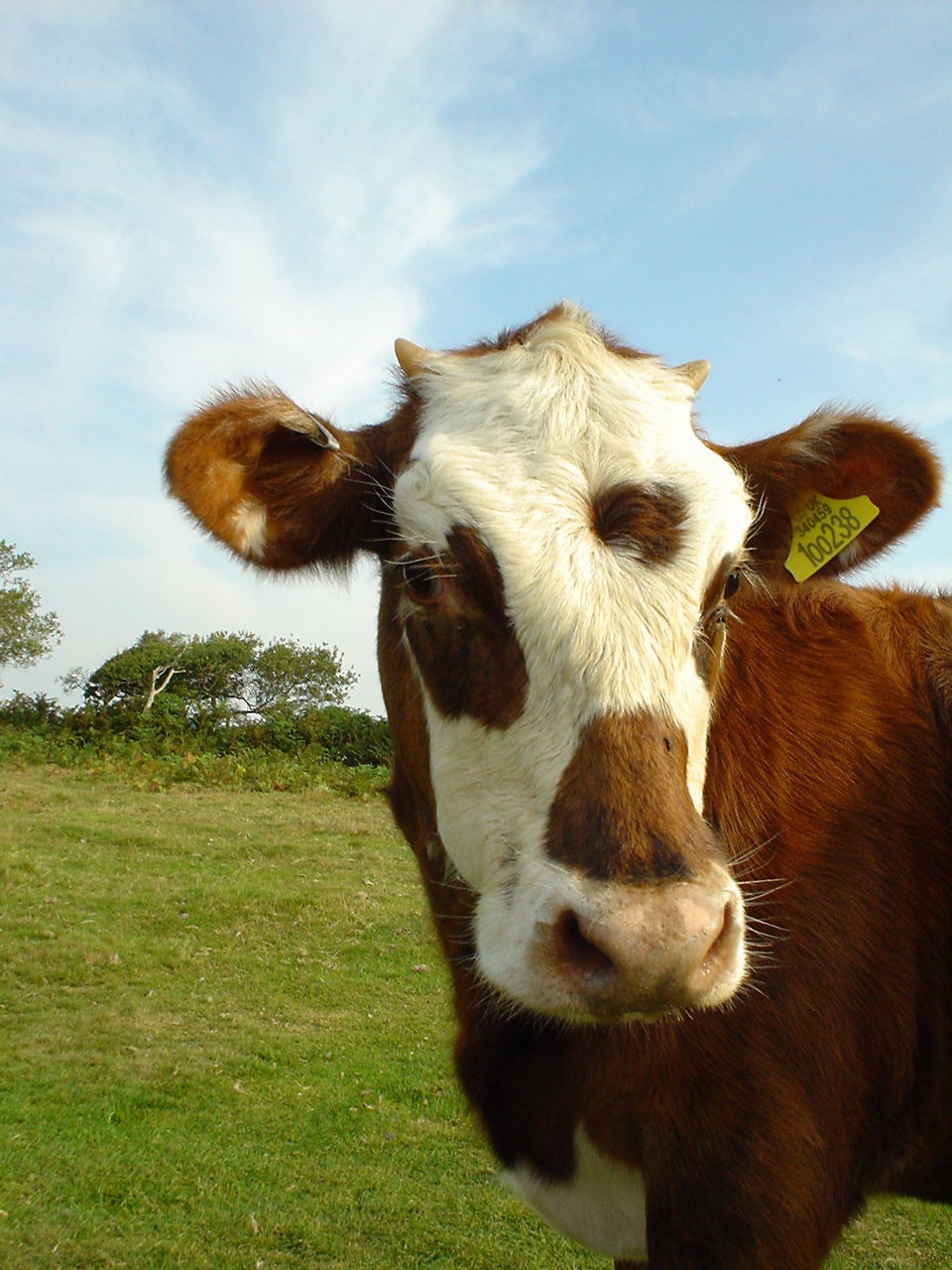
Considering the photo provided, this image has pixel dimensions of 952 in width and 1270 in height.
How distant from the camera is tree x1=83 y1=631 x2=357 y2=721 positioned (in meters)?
30.6

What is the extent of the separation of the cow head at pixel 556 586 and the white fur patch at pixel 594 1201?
744 millimetres

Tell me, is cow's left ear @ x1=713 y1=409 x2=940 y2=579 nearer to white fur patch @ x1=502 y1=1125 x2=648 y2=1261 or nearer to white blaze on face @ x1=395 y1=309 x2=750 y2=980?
white blaze on face @ x1=395 y1=309 x2=750 y2=980

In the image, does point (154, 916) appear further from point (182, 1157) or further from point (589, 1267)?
point (589, 1267)

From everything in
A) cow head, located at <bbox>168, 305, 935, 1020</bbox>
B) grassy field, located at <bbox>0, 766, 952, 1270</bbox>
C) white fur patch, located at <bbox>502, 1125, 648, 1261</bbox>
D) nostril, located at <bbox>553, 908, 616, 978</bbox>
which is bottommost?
grassy field, located at <bbox>0, 766, 952, 1270</bbox>

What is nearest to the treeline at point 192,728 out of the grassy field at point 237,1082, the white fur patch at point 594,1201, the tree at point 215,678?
the tree at point 215,678

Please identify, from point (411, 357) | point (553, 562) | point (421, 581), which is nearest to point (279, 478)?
point (411, 357)

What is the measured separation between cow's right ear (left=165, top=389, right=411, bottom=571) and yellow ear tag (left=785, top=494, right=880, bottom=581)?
149 cm

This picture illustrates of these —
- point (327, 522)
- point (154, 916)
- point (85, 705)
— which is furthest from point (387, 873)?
point (85, 705)

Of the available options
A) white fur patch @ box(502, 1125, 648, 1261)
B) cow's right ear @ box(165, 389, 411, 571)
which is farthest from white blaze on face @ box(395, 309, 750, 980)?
white fur patch @ box(502, 1125, 648, 1261)

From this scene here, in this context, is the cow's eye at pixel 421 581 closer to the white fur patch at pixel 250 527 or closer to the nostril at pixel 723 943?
the white fur patch at pixel 250 527

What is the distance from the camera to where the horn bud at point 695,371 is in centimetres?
339

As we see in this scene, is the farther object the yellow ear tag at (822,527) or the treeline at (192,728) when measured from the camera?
the treeline at (192,728)

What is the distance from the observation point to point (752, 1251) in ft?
8.52

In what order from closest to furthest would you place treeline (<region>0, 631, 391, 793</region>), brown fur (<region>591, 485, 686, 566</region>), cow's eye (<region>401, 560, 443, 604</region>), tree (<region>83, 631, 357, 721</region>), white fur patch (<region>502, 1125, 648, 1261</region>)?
brown fur (<region>591, 485, 686, 566</region>), cow's eye (<region>401, 560, 443, 604</region>), white fur patch (<region>502, 1125, 648, 1261</region>), treeline (<region>0, 631, 391, 793</region>), tree (<region>83, 631, 357, 721</region>)
